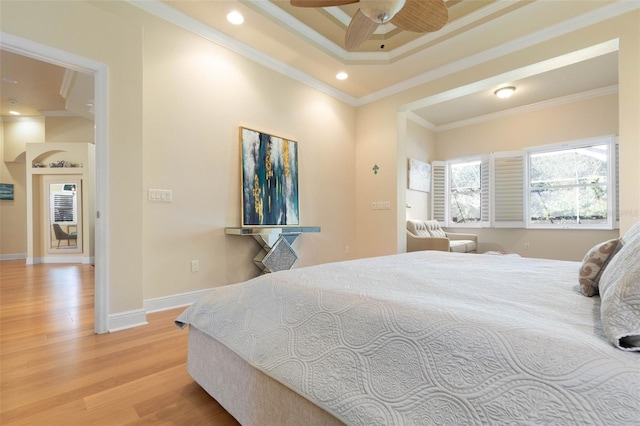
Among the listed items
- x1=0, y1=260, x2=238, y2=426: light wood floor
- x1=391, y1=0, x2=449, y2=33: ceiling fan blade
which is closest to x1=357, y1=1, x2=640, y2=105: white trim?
x1=391, y1=0, x2=449, y2=33: ceiling fan blade

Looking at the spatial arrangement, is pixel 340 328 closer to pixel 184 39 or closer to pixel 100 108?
pixel 100 108

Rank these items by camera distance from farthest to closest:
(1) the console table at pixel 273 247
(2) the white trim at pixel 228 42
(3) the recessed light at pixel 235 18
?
(1) the console table at pixel 273 247
(3) the recessed light at pixel 235 18
(2) the white trim at pixel 228 42

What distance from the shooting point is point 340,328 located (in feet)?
2.91

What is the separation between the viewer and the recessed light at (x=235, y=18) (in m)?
2.82

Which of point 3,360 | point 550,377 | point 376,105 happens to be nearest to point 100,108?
point 3,360

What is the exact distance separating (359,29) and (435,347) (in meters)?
2.51

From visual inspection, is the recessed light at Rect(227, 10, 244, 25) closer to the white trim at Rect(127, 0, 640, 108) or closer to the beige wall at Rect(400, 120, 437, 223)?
the white trim at Rect(127, 0, 640, 108)

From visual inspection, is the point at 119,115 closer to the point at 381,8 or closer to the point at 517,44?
the point at 381,8

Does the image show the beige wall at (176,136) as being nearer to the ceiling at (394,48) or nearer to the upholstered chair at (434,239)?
the ceiling at (394,48)

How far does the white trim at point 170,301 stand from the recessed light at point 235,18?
2747 millimetres

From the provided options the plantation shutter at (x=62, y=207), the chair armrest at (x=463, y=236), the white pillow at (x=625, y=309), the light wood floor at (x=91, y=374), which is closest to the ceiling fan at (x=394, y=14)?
the white pillow at (x=625, y=309)

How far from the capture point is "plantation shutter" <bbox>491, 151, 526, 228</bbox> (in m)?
5.44

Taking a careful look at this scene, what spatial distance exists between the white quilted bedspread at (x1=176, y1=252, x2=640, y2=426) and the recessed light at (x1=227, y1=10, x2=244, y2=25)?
109 inches

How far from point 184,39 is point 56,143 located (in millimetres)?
5389
